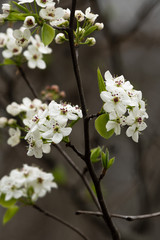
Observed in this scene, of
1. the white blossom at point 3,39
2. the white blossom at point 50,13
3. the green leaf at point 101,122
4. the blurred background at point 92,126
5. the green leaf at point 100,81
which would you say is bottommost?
the blurred background at point 92,126

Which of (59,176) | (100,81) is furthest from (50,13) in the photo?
(59,176)

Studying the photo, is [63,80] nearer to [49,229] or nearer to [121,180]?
[121,180]

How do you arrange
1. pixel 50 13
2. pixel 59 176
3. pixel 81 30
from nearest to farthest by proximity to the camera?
pixel 50 13 < pixel 81 30 < pixel 59 176

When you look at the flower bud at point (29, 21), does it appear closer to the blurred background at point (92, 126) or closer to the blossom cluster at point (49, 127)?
the blossom cluster at point (49, 127)

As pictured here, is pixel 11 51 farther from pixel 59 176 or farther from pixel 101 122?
pixel 59 176

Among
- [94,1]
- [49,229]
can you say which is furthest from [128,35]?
[49,229]

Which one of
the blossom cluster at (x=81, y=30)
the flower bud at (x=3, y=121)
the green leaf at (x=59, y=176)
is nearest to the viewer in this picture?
the blossom cluster at (x=81, y=30)

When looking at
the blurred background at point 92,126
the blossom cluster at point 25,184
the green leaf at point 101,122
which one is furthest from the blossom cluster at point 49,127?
the blurred background at point 92,126
